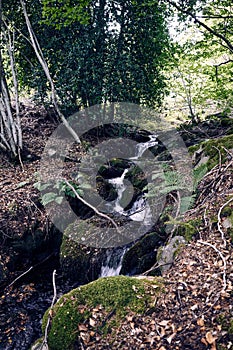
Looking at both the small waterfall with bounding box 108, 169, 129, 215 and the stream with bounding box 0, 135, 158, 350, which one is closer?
the stream with bounding box 0, 135, 158, 350

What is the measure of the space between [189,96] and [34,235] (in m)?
8.33

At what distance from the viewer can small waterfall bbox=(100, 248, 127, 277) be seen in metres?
5.10

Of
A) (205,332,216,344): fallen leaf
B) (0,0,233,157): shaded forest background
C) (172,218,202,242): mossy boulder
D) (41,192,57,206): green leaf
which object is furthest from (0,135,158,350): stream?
(0,0,233,157): shaded forest background

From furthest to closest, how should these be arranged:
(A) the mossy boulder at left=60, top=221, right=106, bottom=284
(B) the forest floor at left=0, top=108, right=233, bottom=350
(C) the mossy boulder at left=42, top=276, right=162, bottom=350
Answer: (A) the mossy boulder at left=60, top=221, right=106, bottom=284
(C) the mossy boulder at left=42, top=276, right=162, bottom=350
(B) the forest floor at left=0, top=108, right=233, bottom=350

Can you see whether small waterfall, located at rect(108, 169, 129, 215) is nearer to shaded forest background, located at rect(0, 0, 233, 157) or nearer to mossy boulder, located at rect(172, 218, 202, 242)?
mossy boulder, located at rect(172, 218, 202, 242)

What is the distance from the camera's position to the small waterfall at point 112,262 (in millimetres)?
5099

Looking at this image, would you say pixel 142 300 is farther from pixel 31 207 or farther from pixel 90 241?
pixel 31 207

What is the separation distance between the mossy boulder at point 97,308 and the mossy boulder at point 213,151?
2918mm

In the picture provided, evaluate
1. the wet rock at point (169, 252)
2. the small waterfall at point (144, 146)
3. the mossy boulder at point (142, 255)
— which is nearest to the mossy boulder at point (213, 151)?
the mossy boulder at point (142, 255)

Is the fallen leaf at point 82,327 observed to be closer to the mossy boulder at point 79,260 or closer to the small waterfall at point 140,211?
the mossy boulder at point 79,260

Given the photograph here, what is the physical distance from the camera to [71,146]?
9258 millimetres

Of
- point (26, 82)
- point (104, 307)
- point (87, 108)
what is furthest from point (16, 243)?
point (26, 82)

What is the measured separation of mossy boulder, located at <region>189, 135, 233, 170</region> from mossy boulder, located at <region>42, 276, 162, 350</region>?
2918 mm

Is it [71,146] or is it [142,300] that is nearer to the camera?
[142,300]
